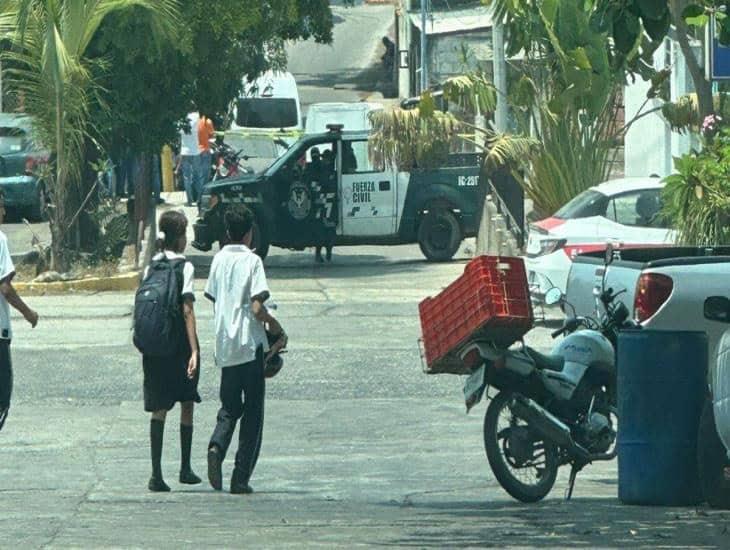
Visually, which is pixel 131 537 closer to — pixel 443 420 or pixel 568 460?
pixel 568 460

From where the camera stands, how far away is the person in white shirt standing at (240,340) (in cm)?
1123

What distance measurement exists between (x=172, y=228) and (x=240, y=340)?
0.80 m

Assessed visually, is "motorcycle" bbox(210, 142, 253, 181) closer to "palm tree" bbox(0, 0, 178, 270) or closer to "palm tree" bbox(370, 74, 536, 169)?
"palm tree" bbox(370, 74, 536, 169)

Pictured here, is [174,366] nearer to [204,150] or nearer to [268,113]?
[204,150]

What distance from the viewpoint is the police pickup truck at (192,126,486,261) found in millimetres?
26375

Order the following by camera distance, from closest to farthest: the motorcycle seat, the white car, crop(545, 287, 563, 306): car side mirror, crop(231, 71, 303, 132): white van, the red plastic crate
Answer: the red plastic crate, the motorcycle seat, crop(545, 287, 563, 306): car side mirror, the white car, crop(231, 71, 303, 132): white van

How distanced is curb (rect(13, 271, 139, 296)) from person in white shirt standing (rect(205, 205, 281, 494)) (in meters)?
11.8

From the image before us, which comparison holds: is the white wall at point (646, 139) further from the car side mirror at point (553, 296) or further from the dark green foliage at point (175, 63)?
the car side mirror at point (553, 296)

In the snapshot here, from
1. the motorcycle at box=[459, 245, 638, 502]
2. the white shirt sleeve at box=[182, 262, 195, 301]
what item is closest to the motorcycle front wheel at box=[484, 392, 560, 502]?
the motorcycle at box=[459, 245, 638, 502]

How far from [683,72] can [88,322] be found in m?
11.9

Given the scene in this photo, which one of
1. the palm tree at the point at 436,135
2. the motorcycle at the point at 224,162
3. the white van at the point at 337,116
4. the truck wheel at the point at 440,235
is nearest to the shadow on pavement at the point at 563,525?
the palm tree at the point at 436,135

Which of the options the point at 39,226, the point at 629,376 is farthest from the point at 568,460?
the point at 39,226

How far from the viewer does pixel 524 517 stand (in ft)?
33.9

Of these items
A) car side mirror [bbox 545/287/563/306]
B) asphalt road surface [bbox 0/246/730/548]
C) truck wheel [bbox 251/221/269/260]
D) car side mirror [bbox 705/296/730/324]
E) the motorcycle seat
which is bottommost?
asphalt road surface [bbox 0/246/730/548]
